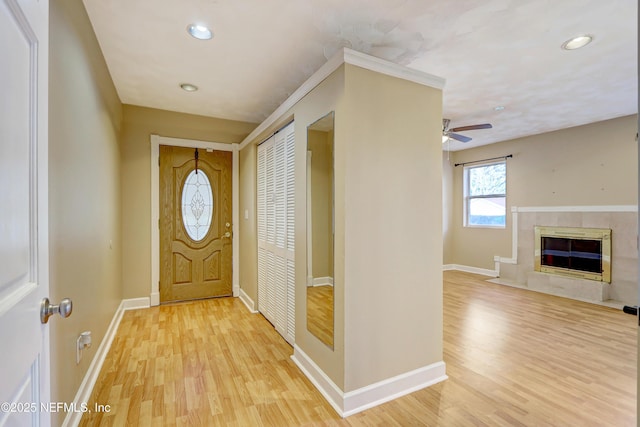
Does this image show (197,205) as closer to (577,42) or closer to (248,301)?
(248,301)

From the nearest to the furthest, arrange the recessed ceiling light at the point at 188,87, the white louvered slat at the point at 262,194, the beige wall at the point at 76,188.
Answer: the beige wall at the point at 76,188 < the recessed ceiling light at the point at 188,87 < the white louvered slat at the point at 262,194

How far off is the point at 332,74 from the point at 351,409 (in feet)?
7.24

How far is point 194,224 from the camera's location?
4.23m

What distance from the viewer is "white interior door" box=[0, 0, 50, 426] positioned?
637 mm

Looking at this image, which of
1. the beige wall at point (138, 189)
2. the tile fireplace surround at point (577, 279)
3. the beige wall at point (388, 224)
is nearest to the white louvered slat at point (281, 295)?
the beige wall at point (388, 224)

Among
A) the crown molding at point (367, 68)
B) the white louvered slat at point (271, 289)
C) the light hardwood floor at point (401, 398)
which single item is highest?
the crown molding at point (367, 68)

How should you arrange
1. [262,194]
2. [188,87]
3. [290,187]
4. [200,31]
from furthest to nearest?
[262,194], [188,87], [290,187], [200,31]

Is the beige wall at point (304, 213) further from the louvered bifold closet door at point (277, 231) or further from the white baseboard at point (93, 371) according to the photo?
the white baseboard at point (93, 371)

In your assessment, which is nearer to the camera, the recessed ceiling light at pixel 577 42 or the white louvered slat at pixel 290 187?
the recessed ceiling light at pixel 577 42

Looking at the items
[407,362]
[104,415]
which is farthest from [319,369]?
[104,415]

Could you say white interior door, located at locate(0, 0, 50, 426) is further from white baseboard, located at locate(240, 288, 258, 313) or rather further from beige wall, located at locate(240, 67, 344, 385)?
white baseboard, located at locate(240, 288, 258, 313)

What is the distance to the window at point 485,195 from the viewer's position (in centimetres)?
577

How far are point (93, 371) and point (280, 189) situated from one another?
6.83 feet

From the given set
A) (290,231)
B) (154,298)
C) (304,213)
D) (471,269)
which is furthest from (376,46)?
(471,269)
